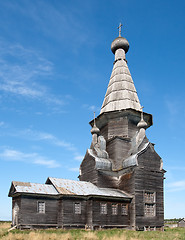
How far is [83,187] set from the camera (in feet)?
78.7

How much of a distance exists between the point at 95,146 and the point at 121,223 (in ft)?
26.6

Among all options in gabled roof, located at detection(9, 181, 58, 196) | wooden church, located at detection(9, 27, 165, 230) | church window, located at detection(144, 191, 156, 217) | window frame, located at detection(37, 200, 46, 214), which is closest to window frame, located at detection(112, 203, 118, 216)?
wooden church, located at detection(9, 27, 165, 230)

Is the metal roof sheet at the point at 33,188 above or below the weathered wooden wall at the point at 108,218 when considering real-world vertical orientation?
above

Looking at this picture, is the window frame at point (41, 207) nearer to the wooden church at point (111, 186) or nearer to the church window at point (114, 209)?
the wooden church at point (111, 186)

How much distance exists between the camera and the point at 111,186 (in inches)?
1032

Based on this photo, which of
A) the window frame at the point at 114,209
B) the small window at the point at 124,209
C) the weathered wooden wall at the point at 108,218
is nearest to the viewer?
the weathered wooden wall at the point at 108,218

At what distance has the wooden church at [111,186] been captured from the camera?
21.6 metres

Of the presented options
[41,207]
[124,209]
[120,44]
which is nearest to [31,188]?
[41,207]

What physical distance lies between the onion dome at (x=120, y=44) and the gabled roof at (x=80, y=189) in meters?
19.0

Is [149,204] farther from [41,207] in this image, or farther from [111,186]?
[41,207]

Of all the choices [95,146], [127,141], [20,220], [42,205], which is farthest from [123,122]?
[20,220]

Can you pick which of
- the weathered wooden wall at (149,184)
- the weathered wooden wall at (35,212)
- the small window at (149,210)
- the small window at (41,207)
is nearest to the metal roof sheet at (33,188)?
the weathered wooden wall at (35,212)

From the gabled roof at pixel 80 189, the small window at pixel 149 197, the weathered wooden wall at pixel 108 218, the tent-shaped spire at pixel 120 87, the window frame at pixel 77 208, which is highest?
the tent-shaped spire at pixel 120 87

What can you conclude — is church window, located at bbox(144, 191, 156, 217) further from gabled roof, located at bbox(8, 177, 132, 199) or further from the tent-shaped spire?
the tent-shaped spire
